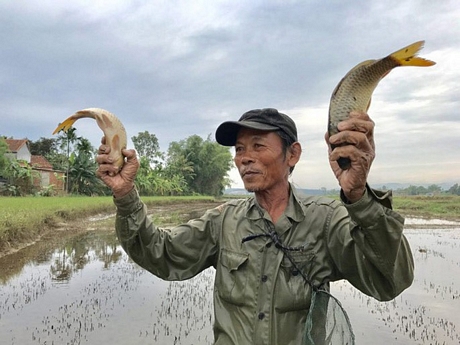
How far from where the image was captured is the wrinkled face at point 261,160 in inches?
91.4

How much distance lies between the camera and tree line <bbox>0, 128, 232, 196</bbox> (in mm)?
33688

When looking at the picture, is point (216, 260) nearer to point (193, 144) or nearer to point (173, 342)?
point (173, 342)

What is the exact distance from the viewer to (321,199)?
7.75 ft

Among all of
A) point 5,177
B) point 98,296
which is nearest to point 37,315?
point 98,296

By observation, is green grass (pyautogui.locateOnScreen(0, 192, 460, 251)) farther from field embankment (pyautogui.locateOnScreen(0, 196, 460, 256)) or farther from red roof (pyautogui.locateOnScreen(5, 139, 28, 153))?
red roof (pyautogui.locateOnScreen(5, 139, 28, 153))

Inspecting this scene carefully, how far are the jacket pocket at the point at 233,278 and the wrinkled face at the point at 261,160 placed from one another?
0.37 m

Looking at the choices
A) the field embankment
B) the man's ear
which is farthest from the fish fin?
the field embankment

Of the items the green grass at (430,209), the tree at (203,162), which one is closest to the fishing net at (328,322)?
the green grass at (430,209)

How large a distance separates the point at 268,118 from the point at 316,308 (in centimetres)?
100

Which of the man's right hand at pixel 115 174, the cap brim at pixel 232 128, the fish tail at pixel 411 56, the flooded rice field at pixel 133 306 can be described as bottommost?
the flooded rice field at pixel 133 306

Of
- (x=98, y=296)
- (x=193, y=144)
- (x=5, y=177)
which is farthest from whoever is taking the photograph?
(x=193, y=144)

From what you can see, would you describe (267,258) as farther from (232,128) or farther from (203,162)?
(203,162)

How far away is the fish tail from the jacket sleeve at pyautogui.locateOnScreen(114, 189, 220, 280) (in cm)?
130

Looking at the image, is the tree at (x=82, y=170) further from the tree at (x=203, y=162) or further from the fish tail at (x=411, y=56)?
the fish tail at (x=411, y=56)
